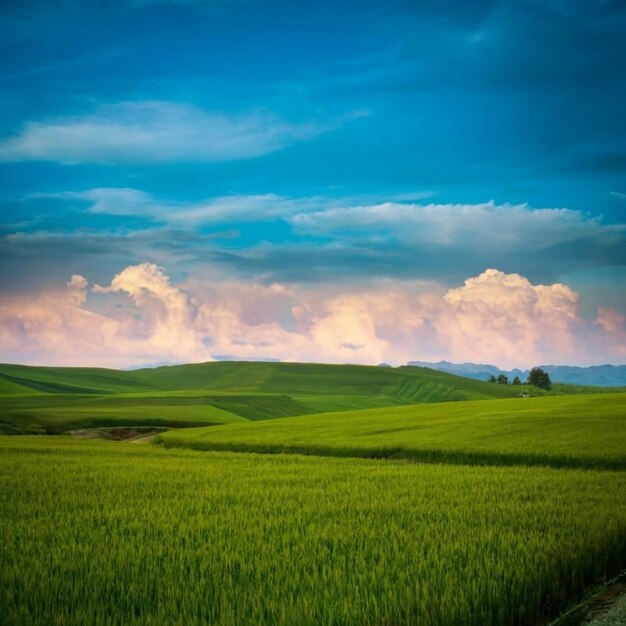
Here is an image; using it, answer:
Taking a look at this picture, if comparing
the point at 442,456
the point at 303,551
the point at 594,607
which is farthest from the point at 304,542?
the point at 442,456

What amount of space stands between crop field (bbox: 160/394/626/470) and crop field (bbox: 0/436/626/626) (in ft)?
32.5

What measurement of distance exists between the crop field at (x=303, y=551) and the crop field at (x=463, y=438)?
990 centimetres

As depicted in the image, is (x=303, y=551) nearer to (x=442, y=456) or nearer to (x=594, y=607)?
(x=594, y=607)

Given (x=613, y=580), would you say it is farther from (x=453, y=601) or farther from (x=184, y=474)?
(x=184, y=474)

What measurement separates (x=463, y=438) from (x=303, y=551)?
28.3 metres

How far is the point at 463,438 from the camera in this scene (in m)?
36.5

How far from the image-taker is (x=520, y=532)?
11391 mm

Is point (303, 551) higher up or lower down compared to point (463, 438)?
higher up

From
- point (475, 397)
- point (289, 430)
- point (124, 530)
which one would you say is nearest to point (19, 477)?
point (124, 530)

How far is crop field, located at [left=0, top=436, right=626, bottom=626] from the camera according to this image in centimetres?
711

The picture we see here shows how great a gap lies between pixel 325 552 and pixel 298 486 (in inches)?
376

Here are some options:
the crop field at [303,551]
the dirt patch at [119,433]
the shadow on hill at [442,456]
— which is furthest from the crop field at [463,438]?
the dirt patch at [119,433]

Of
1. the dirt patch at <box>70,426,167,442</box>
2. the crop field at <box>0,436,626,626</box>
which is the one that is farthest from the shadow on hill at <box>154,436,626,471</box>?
the dirt patch at <box>70,426,167,442</box>

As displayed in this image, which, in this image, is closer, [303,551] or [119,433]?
[303,551]
